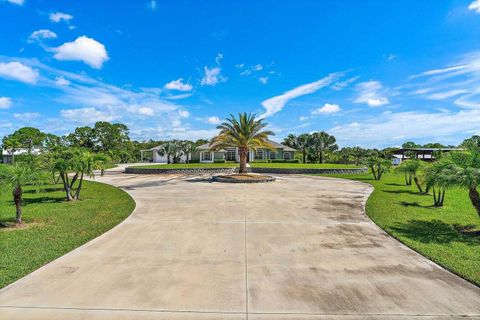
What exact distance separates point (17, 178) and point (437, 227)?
12120 millimetres

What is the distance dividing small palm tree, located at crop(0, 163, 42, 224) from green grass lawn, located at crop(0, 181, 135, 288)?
3.05ft

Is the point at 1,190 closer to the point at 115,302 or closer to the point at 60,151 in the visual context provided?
the point at 60,151

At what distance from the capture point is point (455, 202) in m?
12.9

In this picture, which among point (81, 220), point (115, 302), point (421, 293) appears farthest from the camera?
point (81, 220)

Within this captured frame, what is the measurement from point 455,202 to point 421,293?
11.2 meters

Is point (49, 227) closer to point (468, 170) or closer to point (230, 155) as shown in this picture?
point (468, 170)

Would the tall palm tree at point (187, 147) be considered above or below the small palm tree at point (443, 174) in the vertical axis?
above

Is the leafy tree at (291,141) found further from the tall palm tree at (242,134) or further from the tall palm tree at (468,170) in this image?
the tall palm tree at (468,170)

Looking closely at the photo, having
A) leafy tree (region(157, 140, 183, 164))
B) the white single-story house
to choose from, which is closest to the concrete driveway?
the white single-story house

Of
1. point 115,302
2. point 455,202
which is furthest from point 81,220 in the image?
point 455,202

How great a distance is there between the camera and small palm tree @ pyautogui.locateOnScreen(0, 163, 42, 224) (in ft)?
25.7

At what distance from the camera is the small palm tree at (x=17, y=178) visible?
7.82 meters

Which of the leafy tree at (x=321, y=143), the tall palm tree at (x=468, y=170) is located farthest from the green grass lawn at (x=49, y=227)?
the leafy tree at (x=321, y=143)

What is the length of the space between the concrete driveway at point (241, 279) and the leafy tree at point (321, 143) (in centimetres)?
3975
